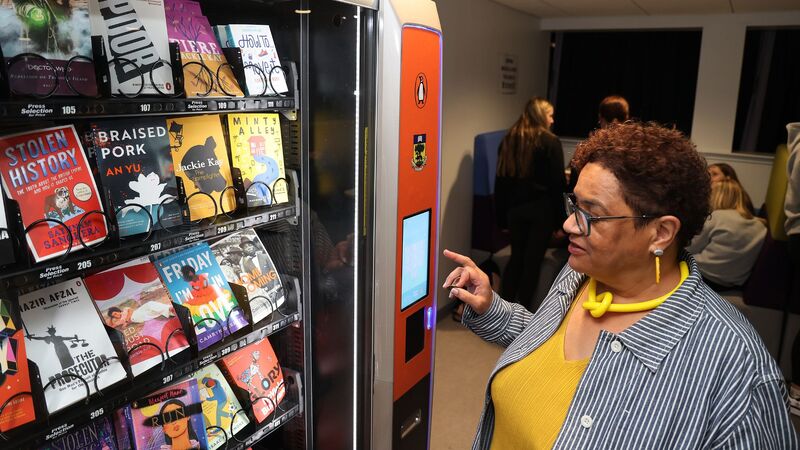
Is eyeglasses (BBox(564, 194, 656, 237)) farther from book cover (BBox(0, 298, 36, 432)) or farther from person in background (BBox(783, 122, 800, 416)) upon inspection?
person in background (BBox(783, 122, 800, 416))

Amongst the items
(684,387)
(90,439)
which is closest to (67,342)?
(90,439)

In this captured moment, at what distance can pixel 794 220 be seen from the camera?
12.3 ft

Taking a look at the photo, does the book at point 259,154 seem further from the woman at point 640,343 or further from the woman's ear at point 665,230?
the woman's ear at point 665,230

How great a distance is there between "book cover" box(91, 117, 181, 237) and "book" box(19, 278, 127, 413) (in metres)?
0.21

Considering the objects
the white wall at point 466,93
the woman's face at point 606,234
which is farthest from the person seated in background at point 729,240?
the woman's face at point 606,234

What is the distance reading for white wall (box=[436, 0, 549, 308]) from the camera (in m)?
4.63

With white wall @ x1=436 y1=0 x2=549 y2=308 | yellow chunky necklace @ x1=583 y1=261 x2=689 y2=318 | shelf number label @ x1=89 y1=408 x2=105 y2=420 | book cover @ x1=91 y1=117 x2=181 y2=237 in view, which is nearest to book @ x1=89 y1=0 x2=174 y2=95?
book cover @ x1=91 y1=117 x2=181 y2=237

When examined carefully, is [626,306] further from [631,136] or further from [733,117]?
[733,117]

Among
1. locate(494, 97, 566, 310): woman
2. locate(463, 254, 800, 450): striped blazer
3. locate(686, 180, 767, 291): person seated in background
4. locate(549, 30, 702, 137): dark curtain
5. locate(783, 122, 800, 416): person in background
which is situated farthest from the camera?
locate(549, 30, 702, 137): dark curtain

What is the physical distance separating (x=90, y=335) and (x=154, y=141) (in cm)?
51

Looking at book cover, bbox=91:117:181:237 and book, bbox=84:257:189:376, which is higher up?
book cover, bbox=91:117:181:237

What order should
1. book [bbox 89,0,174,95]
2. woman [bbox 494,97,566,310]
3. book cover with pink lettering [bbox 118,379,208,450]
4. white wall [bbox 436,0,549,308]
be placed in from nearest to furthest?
book [bbox 89,0,174,95] → book cover with pink lettering [bbox 118,379,208,450] → woman [bbox 494,97,566,310] → white wall [bbox 436,0,549,308]

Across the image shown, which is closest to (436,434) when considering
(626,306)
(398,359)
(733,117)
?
(398,359)

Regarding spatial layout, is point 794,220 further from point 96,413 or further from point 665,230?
point 96,413
